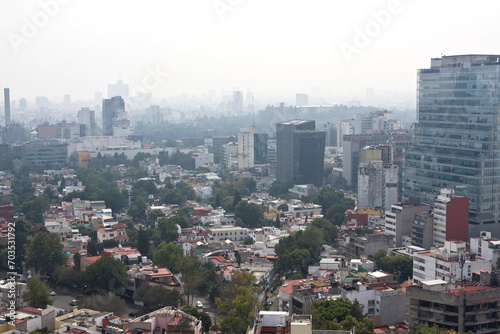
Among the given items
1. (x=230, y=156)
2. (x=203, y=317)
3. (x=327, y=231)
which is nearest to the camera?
(x=203, y=317)

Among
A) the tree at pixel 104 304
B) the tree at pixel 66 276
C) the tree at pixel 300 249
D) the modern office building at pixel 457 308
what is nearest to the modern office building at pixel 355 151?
the tree at pixel 300 249

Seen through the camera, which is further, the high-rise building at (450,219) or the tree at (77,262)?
the high-rise building at (450,219)

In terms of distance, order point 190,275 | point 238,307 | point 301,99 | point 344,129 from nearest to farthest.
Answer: point 238,307, point 190,275, point 344,129, point 301,99

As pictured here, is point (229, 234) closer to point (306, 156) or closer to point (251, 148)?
point (306, 156)

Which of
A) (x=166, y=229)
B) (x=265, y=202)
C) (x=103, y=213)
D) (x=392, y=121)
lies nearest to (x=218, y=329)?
(x=166, y=229)

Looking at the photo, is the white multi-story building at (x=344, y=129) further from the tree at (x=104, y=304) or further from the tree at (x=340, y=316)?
the tree at (x=340, y=316)

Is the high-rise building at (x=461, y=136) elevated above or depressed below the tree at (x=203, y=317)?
above

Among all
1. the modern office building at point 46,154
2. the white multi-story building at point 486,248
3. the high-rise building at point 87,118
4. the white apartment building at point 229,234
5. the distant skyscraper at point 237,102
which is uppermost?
the distant skyscraper at point 237,102

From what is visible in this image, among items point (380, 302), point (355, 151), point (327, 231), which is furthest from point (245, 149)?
point (380, 302)
